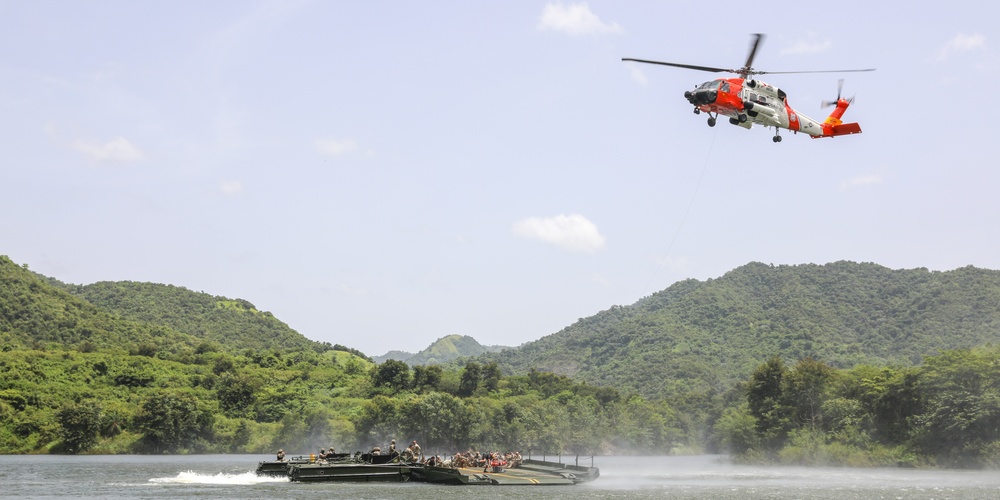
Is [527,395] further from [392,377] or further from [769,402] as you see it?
[769,402]

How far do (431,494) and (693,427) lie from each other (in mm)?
98273

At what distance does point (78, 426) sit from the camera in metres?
101

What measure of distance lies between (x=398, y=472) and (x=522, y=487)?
8.08 m

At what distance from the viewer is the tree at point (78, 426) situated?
328ft

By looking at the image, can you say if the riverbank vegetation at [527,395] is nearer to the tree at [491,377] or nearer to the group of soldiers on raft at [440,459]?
the tree at [491,377]

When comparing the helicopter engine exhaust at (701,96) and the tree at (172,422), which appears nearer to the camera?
the helicopter engine exhaust at (701,96)

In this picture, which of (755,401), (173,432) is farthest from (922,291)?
(173,432)

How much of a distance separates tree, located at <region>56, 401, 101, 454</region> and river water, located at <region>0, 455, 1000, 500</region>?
784 inches

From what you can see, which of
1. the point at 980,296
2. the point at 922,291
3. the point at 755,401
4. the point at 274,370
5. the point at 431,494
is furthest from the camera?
the point at 922,291

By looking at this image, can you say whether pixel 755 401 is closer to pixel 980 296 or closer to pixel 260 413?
pixel 260 413

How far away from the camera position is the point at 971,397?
74.3m

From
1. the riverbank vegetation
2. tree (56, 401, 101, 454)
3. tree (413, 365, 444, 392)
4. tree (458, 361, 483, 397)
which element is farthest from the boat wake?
tree (458, 361, 483, 397)

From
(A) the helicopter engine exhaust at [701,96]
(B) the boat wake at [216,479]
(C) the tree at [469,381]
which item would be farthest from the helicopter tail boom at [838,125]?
(C) the tree at [469,381]

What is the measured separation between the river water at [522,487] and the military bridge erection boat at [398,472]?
1.88 ft
